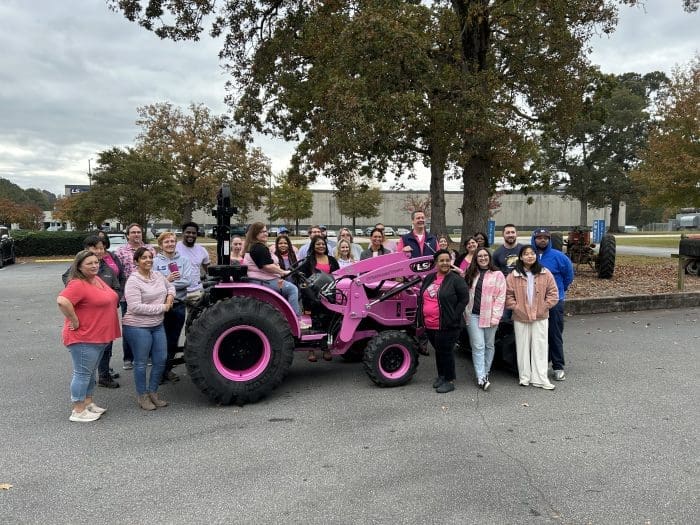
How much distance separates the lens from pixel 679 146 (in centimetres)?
2358

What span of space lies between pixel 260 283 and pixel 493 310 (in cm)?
261

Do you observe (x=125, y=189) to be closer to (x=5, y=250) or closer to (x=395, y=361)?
(x=5, y=250)

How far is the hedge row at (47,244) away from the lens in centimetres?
2528

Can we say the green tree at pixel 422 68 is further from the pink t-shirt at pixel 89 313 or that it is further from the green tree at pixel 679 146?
the green tree at pixel 679 146

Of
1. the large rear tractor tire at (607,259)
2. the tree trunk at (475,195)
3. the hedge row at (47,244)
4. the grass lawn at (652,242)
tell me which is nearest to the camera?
the tree trunk at (475,195)

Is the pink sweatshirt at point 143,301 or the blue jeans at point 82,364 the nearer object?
the blue jeans at point 82,364

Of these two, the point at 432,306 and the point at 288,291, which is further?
the point at 288,291

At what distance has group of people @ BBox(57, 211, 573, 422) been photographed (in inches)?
181

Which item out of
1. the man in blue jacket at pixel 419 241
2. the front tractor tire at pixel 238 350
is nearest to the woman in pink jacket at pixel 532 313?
the man in blue jacket at pixel 419 241

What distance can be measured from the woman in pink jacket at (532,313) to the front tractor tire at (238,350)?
262cm

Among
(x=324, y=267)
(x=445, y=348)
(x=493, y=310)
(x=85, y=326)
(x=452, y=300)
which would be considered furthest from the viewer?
(x=324, y=267)

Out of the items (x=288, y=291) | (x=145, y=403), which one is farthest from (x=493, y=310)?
(x=145, y=403)

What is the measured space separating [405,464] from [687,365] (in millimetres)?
4659

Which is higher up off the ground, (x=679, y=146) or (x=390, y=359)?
(x=679, y=146)
